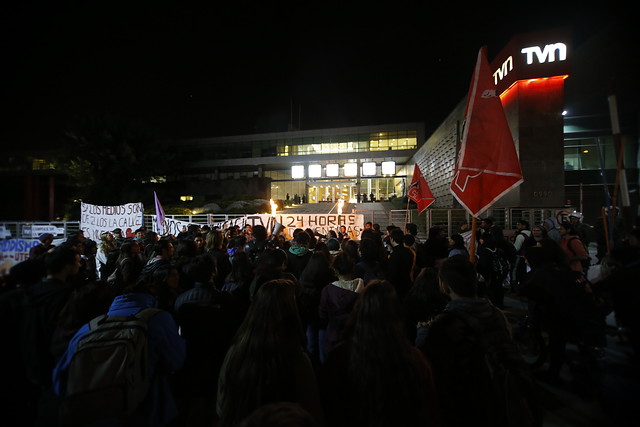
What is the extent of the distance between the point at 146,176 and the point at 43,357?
120 feet

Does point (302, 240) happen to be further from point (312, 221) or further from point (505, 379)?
point (312, 221)

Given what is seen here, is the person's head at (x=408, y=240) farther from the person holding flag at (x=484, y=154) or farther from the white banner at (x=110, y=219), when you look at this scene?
the white banner at (x=110, y=219)

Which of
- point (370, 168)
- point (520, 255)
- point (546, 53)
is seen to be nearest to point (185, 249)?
point (520, 255)

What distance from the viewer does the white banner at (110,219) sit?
12.2 meters

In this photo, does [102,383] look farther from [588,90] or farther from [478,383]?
[588,90]

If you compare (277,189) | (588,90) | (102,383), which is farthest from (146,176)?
(588,90)

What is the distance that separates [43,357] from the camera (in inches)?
98.5

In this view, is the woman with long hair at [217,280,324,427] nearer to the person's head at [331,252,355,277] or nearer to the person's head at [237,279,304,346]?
the person's head at [237,279,304,346]

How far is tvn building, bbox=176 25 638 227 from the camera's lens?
14.5 m

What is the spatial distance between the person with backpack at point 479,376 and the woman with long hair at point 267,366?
79 cm

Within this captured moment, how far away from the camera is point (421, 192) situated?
33.4ft

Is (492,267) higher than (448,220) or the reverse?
the reverse

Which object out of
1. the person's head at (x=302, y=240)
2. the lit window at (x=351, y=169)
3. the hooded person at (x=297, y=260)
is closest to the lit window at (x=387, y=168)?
the lit window at (x=351, y=169)

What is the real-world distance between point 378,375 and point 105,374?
5.55 feet
